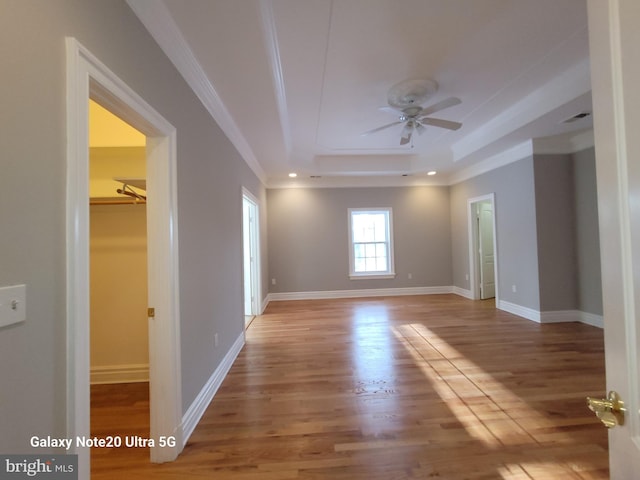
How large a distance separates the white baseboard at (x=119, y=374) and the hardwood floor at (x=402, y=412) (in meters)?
0.38

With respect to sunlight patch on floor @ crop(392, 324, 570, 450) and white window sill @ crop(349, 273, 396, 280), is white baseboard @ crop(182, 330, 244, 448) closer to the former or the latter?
sunlight patch on floor @ crop(392, 324, 570, 450)

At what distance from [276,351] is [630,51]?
350 centimetres

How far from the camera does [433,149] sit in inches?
198

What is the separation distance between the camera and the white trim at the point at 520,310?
13.9 ft

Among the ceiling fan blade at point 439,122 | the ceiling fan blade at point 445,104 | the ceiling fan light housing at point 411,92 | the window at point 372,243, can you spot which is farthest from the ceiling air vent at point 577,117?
the window at point 372,243

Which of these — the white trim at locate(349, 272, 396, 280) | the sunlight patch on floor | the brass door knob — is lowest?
the sunlight patch on floor

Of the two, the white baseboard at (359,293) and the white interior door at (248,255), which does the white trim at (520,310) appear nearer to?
the white baseboard at (359,293)

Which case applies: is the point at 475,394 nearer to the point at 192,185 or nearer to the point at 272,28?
the point at 192,185

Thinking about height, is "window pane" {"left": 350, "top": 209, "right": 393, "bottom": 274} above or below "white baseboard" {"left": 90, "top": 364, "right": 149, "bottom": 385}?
→ above

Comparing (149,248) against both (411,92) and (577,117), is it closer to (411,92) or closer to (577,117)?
(411,92)

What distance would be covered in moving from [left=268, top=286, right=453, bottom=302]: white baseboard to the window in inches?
14.1

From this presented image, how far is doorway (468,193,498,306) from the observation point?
18.9ft

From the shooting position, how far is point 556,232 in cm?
418

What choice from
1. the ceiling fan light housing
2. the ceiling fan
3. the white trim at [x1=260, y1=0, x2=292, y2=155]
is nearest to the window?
the ceiling fan
